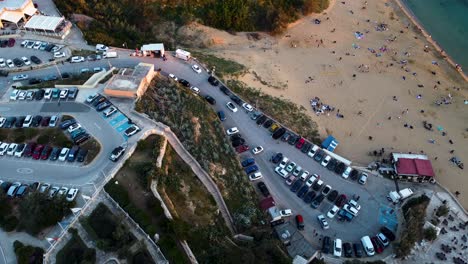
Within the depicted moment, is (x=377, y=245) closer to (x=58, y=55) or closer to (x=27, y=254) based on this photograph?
(x=27, y=254)

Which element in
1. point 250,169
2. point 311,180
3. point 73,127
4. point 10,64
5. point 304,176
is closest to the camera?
point 73,127

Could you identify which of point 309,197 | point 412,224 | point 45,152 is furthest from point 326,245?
point 45,152

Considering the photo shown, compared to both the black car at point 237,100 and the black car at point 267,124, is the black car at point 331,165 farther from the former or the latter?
the black car at point 237,100

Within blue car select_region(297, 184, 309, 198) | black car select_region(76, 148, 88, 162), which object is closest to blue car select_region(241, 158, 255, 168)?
blue car select_region(297, 184, 309, 198)

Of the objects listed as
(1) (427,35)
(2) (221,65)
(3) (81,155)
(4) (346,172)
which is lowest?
(4) (346,172)

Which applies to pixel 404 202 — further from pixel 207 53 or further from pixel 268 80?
pixel 207 53

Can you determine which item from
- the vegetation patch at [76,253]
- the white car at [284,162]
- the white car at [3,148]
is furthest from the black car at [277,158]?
the white car at [3,148]
